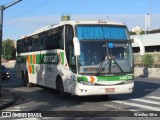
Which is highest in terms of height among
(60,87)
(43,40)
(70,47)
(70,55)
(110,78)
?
(43,40)

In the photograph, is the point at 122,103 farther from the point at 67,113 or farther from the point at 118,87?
the point at 67,113

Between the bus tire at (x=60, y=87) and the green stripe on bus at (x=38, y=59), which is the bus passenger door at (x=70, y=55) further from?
the green stripe on bus at (x=38, y=59)

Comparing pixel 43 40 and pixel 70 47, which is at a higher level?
pixel 43 40

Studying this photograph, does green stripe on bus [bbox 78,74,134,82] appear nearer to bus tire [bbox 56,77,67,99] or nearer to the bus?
the bus

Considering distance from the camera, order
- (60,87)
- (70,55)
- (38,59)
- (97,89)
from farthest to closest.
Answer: (38,59) → (60,87) → (70,55) → (97,89)

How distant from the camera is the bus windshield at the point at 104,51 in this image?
1556 centimetres

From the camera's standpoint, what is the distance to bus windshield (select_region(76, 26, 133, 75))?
51.1 ft

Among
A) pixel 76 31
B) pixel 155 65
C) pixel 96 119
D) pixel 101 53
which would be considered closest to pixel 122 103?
pixel 101 53

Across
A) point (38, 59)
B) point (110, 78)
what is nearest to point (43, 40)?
point (38, 59)

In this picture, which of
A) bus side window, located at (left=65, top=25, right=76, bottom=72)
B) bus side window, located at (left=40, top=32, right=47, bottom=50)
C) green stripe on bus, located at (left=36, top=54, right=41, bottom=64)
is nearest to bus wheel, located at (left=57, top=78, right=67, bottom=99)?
bus side window, located at (left=65, top=25, right=76, bottom=72)

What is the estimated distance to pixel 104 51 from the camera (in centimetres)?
1580

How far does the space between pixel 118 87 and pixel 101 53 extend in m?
1.45

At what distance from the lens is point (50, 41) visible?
1978 cm

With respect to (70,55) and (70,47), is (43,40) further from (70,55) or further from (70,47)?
(70,55)
